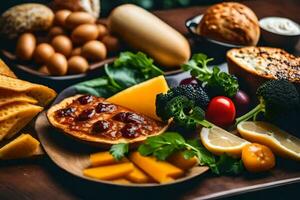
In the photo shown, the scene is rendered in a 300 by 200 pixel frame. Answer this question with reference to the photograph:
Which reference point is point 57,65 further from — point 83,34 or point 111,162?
point 111,162

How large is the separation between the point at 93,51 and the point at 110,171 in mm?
721

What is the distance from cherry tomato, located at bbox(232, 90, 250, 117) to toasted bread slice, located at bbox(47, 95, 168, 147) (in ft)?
1.04

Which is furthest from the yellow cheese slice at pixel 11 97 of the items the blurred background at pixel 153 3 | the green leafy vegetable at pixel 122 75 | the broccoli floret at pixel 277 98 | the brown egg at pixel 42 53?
the blurred background at pixel 153 3

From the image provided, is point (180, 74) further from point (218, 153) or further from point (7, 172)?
point (7, 172)

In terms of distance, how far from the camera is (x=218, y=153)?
1.78 meters

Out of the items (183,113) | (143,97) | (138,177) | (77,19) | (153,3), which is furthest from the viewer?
(153,3)

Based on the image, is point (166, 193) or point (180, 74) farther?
point (180, 74)

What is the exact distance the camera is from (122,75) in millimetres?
2186

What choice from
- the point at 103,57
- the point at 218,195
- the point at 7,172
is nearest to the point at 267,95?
the point at 218,195

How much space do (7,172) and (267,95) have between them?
2.71 feet

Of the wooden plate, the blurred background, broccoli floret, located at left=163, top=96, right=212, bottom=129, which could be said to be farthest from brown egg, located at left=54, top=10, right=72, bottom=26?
broccoli floret, located at left=163, top=96, right=212, bottom=129

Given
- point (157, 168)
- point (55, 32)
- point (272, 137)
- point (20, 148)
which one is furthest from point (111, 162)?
point (55, 32)

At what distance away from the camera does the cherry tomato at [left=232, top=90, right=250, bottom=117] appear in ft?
6.76

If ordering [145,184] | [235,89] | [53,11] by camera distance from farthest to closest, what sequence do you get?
[53,11], [235,89], [145,184]
